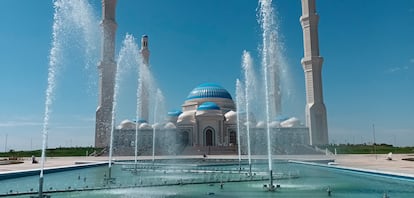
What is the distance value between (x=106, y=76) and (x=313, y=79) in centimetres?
2159

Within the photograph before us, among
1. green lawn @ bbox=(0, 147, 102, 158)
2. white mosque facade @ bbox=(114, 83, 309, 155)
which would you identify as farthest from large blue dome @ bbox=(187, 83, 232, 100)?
green lawn @ bbox=(0, 147, 102, 158)

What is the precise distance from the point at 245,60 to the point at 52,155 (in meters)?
21.1

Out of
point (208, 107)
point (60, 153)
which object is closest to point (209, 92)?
point (208, 107)

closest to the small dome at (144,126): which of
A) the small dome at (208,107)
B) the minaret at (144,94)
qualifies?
the minaret at (144,94)

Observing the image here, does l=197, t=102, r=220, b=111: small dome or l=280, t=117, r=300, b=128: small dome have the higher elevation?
l=197, t=102, r=220, b=111: small dome

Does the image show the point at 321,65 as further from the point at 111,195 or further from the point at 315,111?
the point at 111,195

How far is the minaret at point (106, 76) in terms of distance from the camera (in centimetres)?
3716

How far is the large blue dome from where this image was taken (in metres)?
44.5

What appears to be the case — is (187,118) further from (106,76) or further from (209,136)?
(106,76)

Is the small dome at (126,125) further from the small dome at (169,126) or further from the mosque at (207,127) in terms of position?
the small dome at (169,126)

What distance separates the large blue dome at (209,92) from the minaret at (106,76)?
1140 centimetres

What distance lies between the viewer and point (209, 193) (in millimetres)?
8227

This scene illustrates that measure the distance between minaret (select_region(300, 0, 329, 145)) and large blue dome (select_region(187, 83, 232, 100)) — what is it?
1199cm

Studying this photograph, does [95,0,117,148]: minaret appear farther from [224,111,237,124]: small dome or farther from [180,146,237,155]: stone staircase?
[224,111,237,124]: small dome
